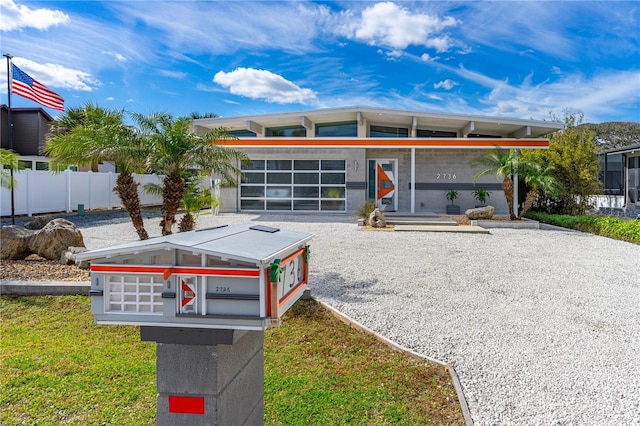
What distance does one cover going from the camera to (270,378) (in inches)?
154

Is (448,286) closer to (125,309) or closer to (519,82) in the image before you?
(125,309)

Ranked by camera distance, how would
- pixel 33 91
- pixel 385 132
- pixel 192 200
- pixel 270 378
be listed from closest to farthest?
pixel 270 378 < pixel 192 200 < pixel 33 91 < pixel 385 132

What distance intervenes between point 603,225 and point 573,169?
16.6 feet

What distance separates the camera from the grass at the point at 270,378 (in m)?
3.34

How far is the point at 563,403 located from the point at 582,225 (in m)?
14.2

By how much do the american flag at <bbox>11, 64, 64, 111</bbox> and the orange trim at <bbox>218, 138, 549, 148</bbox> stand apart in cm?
884

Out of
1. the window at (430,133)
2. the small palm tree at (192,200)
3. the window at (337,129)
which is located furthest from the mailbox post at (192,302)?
the window at (430,133)

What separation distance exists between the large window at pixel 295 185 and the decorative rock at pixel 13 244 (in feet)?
40.3

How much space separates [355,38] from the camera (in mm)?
15312

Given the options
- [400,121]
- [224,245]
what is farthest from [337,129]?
[224,245]

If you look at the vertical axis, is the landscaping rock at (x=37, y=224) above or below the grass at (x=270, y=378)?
above

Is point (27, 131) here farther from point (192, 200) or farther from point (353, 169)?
point (192, 200)

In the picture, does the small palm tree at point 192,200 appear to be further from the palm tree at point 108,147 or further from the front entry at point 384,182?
the front entry at point 384,182

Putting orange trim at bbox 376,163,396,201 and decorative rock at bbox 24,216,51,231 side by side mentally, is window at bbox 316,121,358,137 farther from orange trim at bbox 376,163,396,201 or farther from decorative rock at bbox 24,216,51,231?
decorative rock at bbox 24,216,51,231
